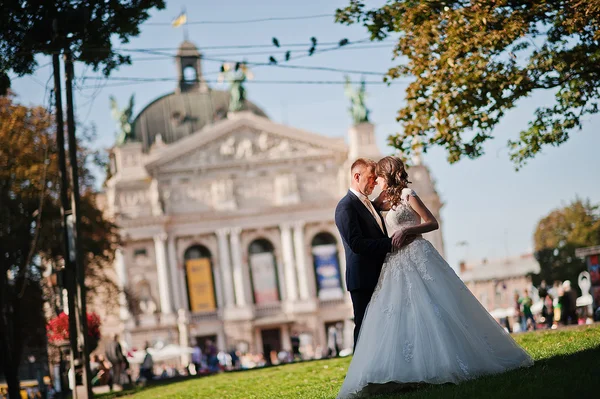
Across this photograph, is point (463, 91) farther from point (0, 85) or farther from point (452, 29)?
point (0, 85)

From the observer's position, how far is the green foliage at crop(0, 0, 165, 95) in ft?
56.4

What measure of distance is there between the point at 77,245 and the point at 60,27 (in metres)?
3.45

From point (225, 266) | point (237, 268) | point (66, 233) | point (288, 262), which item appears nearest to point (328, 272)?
point (288, 262)

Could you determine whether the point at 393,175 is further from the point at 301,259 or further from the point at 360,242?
the point at 301,259

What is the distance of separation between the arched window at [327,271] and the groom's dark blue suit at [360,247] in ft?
207

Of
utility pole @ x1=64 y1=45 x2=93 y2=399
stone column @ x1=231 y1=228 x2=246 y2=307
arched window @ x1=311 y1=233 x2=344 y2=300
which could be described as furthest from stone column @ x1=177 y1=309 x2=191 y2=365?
utility pole @ x1=64 y1=45 x2=93 y2=399

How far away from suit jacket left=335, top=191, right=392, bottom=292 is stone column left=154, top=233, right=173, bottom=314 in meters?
62.5

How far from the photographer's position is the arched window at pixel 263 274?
7338 cm

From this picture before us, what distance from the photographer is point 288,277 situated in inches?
2891

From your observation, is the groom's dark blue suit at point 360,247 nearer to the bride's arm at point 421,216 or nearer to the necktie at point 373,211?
the necktie at point 373,211

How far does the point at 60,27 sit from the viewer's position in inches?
680

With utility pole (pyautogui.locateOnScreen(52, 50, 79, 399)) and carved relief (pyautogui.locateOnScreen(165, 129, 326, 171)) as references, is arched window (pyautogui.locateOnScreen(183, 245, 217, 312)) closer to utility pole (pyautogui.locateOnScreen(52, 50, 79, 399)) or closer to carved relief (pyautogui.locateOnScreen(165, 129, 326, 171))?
carved relief (pyautogui.locateOnScreen(165, 129, 326, 171))

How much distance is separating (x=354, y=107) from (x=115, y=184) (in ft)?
59.9

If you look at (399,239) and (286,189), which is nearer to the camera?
(399,239)
